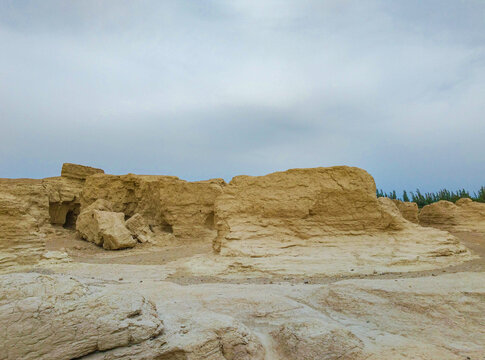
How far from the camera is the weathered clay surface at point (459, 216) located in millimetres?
18619

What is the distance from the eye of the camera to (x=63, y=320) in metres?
2.60

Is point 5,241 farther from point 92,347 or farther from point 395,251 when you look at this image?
point 395,251

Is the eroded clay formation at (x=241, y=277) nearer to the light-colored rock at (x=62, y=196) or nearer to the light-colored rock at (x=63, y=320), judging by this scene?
the light-colored rock at (x=63, y=320)

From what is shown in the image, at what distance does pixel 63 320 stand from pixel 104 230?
11585mm

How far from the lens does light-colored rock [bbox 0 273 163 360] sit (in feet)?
7.93

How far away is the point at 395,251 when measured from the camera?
25.9ft

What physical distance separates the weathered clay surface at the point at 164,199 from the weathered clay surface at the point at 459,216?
14.0 meters

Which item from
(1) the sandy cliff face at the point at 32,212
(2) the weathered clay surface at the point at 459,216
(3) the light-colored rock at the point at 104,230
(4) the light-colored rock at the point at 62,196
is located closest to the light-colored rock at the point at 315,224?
(1) the sandy cliff face at the point at 32,212

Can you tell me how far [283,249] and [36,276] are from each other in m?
6.21

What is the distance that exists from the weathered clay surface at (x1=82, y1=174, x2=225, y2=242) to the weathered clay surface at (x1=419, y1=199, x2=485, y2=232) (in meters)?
14.0

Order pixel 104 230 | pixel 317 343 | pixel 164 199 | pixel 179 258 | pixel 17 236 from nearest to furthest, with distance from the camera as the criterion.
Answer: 1. pixel 317 343
2. pixel 17 236
3. pixel 179 258
4. pixel 104 230
5. pixel 164 199

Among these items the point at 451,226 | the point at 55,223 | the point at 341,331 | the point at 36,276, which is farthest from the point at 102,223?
the point at 451,226

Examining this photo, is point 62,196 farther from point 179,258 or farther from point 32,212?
point 179,258

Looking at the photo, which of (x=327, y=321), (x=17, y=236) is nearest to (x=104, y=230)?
(x=17, y=236)
